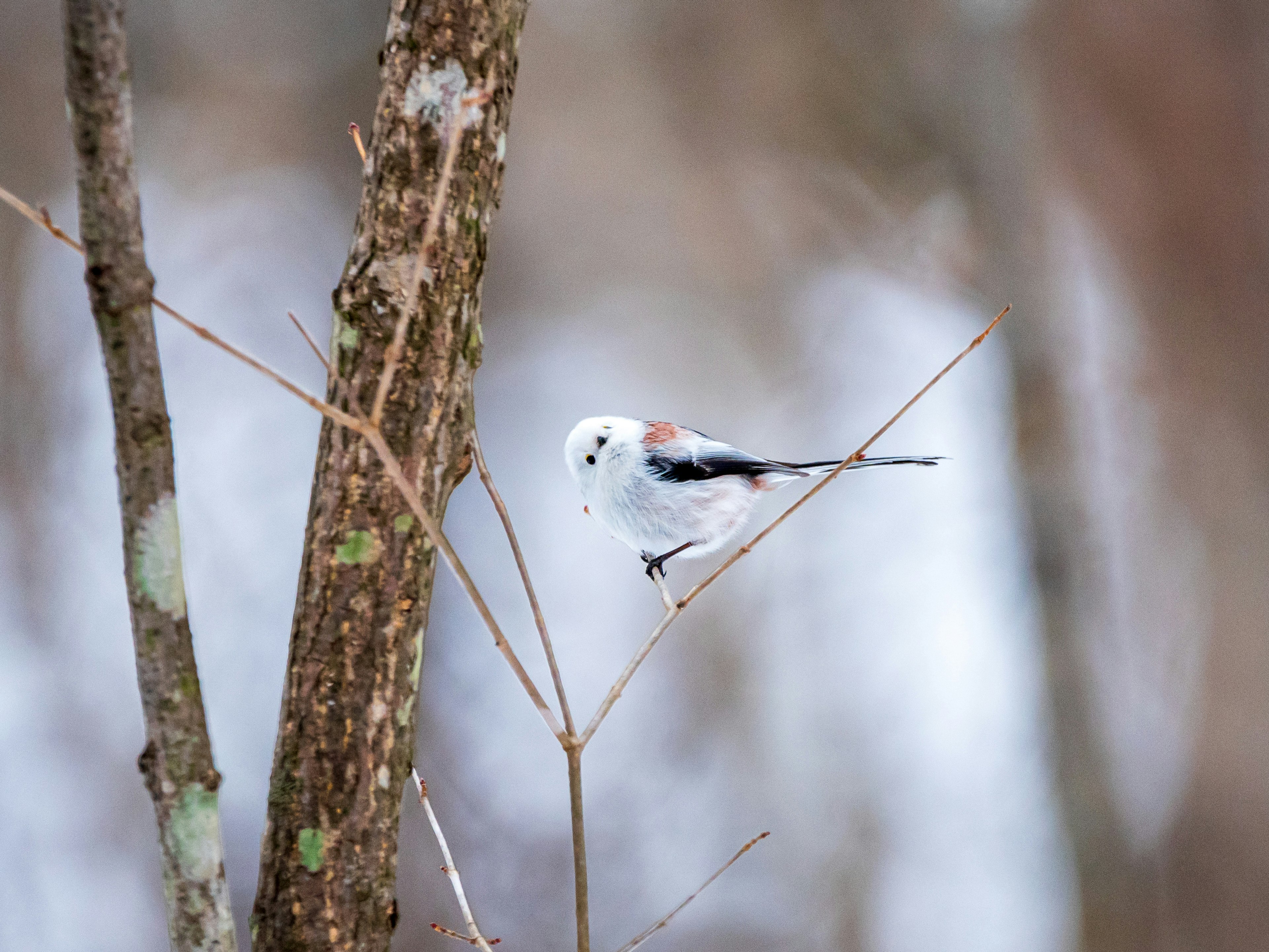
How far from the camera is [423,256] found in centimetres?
45

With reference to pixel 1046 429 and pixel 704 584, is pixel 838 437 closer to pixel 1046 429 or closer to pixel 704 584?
pixel 1046 429


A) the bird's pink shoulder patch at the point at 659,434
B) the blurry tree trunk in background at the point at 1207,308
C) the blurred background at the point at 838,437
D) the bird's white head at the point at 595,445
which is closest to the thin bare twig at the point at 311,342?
the bird's white head at the point at 595,445

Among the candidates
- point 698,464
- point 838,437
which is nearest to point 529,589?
point 698,464

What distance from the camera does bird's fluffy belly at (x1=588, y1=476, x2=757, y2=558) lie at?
0.67 meters

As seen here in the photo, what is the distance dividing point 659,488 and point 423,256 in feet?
0.97

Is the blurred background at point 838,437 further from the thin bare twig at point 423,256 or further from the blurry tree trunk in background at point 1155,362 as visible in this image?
the thin bare twig at point 423,256

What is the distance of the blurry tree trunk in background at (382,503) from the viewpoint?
50cm

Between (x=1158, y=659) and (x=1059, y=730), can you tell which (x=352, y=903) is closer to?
(x=1059, y=730)

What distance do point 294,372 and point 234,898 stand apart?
0.94m

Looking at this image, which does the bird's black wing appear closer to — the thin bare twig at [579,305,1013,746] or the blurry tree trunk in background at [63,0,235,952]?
the thin bare twig at [579,305,1013,746]

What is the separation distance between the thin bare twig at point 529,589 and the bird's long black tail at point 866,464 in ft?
0.66

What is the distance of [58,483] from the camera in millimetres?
1442

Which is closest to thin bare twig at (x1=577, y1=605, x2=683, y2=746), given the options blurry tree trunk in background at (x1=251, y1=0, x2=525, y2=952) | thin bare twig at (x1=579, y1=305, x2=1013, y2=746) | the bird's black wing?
thin bare twig at (x1=579, y1=305, x2=1013, y2=746)

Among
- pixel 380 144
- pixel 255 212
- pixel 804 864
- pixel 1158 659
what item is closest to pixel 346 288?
pixel 380 144
